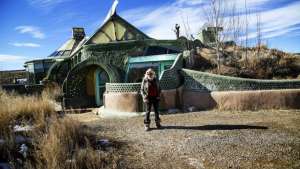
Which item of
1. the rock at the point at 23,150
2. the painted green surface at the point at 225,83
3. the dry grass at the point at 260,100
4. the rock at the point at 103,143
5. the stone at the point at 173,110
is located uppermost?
the painted green surface at the point at 225,83

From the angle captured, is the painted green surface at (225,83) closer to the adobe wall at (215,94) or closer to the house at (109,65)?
the adobe wall at (215,94)

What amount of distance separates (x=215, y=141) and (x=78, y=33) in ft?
84.3

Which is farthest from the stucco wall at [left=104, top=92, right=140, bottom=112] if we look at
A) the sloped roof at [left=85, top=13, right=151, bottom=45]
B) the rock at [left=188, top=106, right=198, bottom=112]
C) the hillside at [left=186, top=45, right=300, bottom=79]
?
the sloped roof at [left=85, top=13, right=151, bottom=45]

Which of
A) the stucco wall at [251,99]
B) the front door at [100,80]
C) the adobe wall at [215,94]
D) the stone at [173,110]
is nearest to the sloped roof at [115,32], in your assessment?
the front door at [100,80]

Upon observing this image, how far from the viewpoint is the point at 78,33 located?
30719 mm

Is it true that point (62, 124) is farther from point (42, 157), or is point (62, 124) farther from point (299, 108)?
point (299, 108)

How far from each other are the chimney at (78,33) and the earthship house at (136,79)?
6.13m

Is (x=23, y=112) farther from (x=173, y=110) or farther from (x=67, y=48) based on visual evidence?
(x=67, y=48)

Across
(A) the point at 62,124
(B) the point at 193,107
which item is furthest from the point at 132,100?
(A) the point at 62,124

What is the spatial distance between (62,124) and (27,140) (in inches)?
34.2

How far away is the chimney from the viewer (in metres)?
30.3

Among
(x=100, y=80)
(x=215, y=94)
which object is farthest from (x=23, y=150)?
(x=100, y=80)

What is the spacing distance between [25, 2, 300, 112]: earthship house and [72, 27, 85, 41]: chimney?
20.1ft

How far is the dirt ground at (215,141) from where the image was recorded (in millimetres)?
6027
